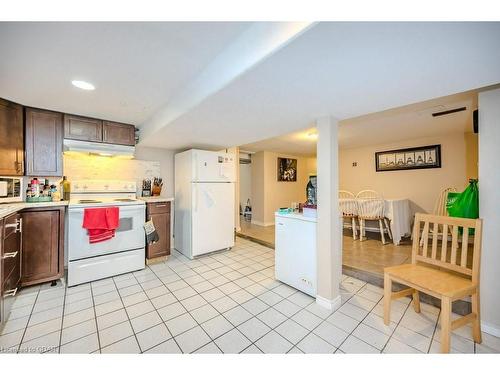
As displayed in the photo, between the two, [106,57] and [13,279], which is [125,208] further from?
[106,57]

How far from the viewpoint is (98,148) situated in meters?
2.63

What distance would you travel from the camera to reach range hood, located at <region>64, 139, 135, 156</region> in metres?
2.48

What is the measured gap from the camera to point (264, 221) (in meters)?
5.32

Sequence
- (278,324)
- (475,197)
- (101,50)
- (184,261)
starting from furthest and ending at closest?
1. (184,261)
2. (475,197)
3. (278,324)
4. (101,50)

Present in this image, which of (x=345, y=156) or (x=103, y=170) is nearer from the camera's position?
(x=103, y=170)

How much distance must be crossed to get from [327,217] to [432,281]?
827mm

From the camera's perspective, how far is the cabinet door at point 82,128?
97.7 inches

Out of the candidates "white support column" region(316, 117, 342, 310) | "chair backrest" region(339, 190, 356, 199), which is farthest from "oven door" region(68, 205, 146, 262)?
"chair backrest" region(339, 190, 356, 199)

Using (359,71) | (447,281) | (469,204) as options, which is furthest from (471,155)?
(359,71)

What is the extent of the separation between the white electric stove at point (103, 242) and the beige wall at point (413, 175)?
466cm

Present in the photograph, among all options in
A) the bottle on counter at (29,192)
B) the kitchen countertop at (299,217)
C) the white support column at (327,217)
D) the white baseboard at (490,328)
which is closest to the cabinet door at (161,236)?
the bottle on counter at (29,192)

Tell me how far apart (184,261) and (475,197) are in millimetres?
3434
